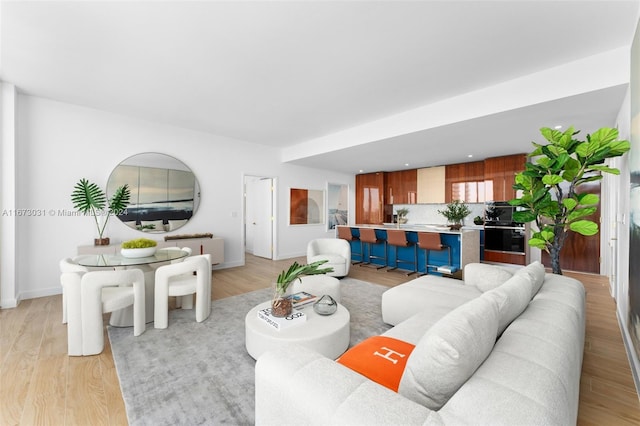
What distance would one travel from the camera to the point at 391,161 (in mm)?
6898

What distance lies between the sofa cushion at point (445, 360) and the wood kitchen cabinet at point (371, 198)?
7.50 m

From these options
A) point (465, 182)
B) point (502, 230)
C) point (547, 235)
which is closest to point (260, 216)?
point (465, 182)

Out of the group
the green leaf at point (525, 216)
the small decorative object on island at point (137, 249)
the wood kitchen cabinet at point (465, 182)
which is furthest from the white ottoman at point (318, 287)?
the wood kitchen cabinet at point (465, 182)

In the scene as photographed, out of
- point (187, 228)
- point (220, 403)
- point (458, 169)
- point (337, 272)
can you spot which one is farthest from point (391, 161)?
point (220, 403)

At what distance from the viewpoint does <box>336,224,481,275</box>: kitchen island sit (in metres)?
4.87

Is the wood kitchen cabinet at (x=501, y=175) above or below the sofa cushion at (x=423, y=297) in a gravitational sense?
above

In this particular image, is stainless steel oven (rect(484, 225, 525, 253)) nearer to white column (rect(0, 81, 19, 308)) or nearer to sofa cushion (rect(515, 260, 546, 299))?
sofa cushion (rect(515, 260, 546, 299))

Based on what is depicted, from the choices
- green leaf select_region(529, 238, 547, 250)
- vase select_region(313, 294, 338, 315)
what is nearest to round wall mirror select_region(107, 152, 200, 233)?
vase select_region(313, 294, 338, 315)

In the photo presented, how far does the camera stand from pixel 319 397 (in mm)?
929

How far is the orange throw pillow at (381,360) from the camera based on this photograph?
135cm

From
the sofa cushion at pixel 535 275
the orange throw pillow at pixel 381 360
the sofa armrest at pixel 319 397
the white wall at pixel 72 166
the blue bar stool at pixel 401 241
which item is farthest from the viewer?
the blue bar stool at pixel 401 241

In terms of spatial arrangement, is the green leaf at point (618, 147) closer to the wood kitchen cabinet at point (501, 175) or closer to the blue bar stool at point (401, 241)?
the blue bar stool at point (401, 241)

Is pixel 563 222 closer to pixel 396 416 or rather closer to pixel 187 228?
pixel 396 416

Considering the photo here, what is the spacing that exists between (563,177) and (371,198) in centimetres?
615
